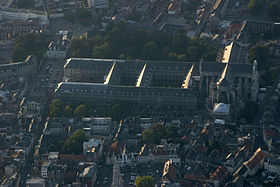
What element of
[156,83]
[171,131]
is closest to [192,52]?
[156,83]

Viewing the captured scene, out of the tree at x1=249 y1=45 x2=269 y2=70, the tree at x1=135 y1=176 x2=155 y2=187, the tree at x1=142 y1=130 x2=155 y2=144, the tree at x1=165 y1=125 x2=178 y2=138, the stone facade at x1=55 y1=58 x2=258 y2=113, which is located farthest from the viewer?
the tree at x1=249 y1=45 x2=269 y2=70

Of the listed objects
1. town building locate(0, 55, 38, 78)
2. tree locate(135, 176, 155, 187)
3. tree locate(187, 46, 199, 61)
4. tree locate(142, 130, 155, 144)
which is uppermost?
tree locate(187, 46, 199, 61)

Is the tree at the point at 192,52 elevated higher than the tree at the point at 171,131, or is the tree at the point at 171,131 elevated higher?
the tree at the point at 192,52

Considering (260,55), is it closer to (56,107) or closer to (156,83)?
(156,83)

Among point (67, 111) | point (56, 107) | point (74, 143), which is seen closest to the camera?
point (74, 143)

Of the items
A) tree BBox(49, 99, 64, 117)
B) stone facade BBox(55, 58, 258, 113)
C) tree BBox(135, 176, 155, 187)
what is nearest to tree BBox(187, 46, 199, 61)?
stone facade BBox(55, 58, 258, 113)

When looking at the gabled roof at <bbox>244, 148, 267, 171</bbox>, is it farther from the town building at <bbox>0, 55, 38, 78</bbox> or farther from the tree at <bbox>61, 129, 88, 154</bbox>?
the town building at <bbox>0, 55, 38, 78</bbox>

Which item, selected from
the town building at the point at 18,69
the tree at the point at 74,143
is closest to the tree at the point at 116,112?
the tree at the point at 74,143

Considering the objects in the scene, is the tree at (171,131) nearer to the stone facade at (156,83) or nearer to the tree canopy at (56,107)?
the stone facade at (156,83)

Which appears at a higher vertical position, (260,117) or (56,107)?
(56,107)

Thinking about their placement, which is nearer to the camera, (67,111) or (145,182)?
(145,182)
